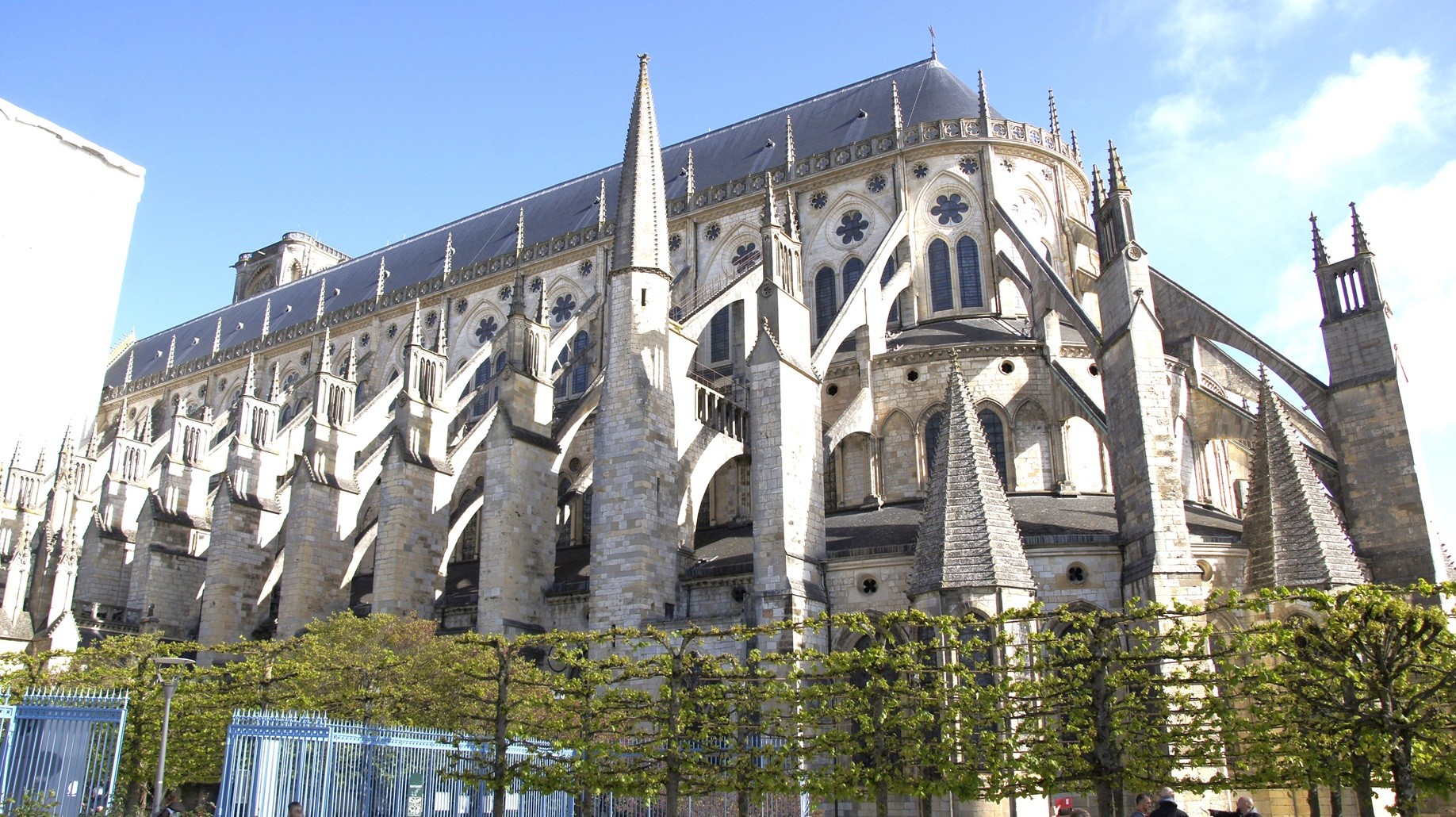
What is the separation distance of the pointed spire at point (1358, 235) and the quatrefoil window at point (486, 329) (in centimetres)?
2726

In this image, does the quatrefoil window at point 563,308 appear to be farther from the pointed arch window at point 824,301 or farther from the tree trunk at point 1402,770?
the tree trunk at point 1402,770

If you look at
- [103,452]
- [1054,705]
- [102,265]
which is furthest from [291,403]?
[1054,705]

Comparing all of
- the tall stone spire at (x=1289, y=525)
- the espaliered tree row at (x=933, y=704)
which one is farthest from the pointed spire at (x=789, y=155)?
the espaliered tree row at (x=933, y=704)

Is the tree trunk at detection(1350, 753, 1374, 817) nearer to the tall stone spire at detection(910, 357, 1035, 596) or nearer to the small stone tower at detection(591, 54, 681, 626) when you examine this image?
the tall stone spire at detection(910, 357, 1035, 596)

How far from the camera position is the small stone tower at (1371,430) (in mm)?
22125

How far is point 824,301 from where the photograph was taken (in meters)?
34.4

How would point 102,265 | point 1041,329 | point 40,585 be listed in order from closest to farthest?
point 102,265 → point 1041,329 → point 40,585

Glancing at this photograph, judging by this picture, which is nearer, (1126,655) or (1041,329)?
(1126,655)

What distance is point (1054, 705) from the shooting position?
16281 mm

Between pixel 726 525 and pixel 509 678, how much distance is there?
12.1 metres

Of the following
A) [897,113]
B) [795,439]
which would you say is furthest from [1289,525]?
[897,113]

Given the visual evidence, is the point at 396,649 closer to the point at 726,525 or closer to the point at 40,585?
the point at 726,525

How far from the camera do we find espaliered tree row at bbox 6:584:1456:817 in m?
14.0

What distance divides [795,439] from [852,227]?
13.2 metres
